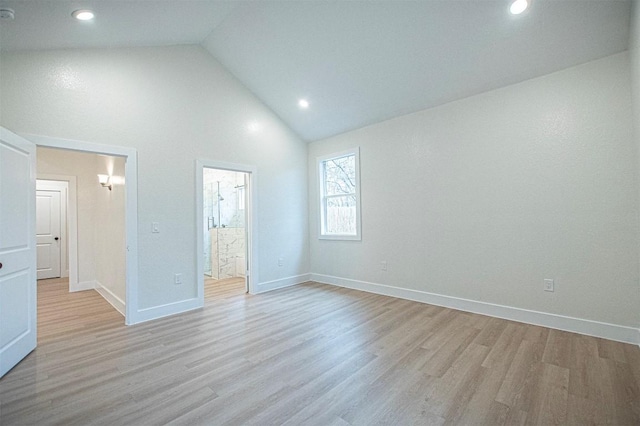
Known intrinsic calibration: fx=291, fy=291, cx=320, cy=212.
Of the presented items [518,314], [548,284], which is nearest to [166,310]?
[518,314]

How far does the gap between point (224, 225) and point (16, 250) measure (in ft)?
13.8

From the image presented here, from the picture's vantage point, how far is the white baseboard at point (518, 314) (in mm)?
2736

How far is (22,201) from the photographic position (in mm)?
2568

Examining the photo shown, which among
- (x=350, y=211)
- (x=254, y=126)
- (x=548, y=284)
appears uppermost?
(x=254, y=126)

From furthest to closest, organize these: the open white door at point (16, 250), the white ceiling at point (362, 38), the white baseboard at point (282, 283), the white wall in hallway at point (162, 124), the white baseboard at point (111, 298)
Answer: the white baseboard at point (282, 283)
the white baseboard at point (111, 298)
the white wall in hallway at point (162, 124)
the white ceiling at point (362, 38)
the open white door at point (16, 250)

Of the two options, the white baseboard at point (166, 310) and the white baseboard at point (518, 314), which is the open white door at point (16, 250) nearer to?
the white baseboard at point (166, 310)

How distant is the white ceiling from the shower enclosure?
9.17 ft

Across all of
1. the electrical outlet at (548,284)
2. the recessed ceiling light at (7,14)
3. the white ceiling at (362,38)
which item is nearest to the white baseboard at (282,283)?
the white ceiling at (362,38)

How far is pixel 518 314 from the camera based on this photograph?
129 inches

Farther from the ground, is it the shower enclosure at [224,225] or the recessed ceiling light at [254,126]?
the recessed ceiling light at [254,126]

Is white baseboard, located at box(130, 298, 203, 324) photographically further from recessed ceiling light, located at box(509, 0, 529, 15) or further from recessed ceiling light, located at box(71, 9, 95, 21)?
recessed ceiling light, located at box(509, 0, 529, 15)

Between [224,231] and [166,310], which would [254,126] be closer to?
[224,231]

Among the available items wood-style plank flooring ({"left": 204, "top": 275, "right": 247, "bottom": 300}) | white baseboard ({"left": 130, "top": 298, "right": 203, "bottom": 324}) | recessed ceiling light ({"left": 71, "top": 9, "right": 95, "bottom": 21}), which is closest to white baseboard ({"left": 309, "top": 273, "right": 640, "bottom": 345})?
wood-style plank flooring ({"left": 204, "top": 275, "right": 247, "bottom": 300})

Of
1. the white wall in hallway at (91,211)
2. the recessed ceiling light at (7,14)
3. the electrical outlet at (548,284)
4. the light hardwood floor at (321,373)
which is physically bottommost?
the light hardwood floor at (321,373)
